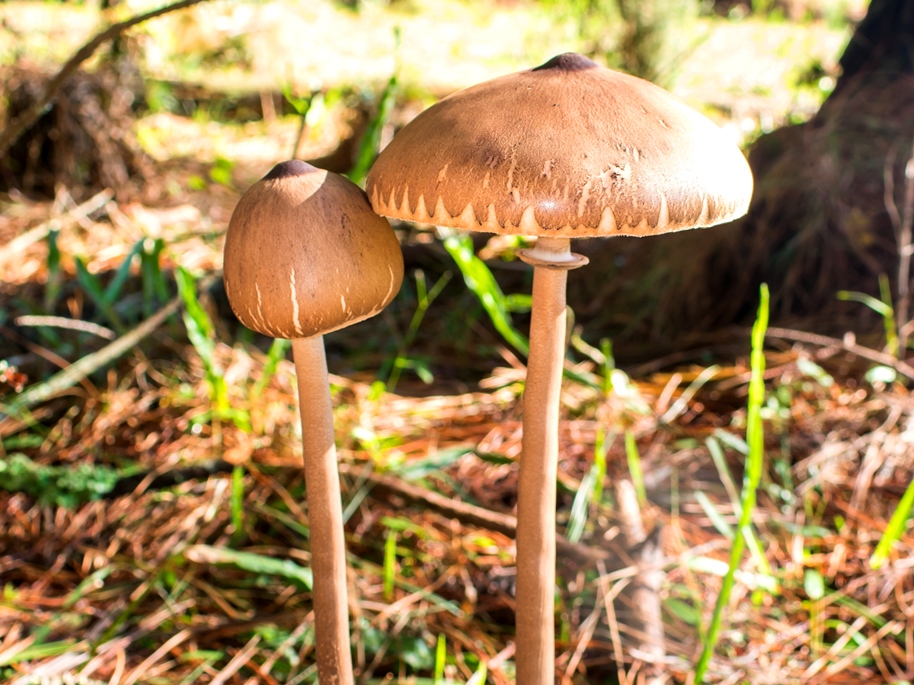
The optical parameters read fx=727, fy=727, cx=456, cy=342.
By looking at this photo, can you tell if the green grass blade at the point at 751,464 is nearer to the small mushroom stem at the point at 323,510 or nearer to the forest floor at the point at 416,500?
the forest floor at the point at 416,500

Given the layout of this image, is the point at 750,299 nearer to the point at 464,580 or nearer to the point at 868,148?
the point at 868,148

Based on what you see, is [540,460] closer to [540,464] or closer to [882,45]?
[540,464]

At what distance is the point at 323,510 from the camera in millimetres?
1440

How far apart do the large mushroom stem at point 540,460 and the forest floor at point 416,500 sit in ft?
1.25

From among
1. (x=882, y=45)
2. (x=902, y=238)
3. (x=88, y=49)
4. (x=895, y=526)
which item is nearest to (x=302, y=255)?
(x=88, y=49)

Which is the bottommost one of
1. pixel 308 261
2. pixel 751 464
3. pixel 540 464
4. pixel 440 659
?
pixel 440 659

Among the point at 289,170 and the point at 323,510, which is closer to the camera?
the point at 289,170

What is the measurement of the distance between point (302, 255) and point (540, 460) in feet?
1.95

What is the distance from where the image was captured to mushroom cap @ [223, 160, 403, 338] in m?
1.24

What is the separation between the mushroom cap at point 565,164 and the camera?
1.12 meters

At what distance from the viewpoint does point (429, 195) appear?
1.18 metres

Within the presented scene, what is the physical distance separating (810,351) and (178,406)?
2426 millimetres

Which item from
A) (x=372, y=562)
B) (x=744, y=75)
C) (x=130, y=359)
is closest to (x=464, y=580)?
(x=372, y=562)

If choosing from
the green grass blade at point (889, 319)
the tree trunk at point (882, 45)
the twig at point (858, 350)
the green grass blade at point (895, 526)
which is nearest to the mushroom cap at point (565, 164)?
the green grass blade at point (895, 526)
